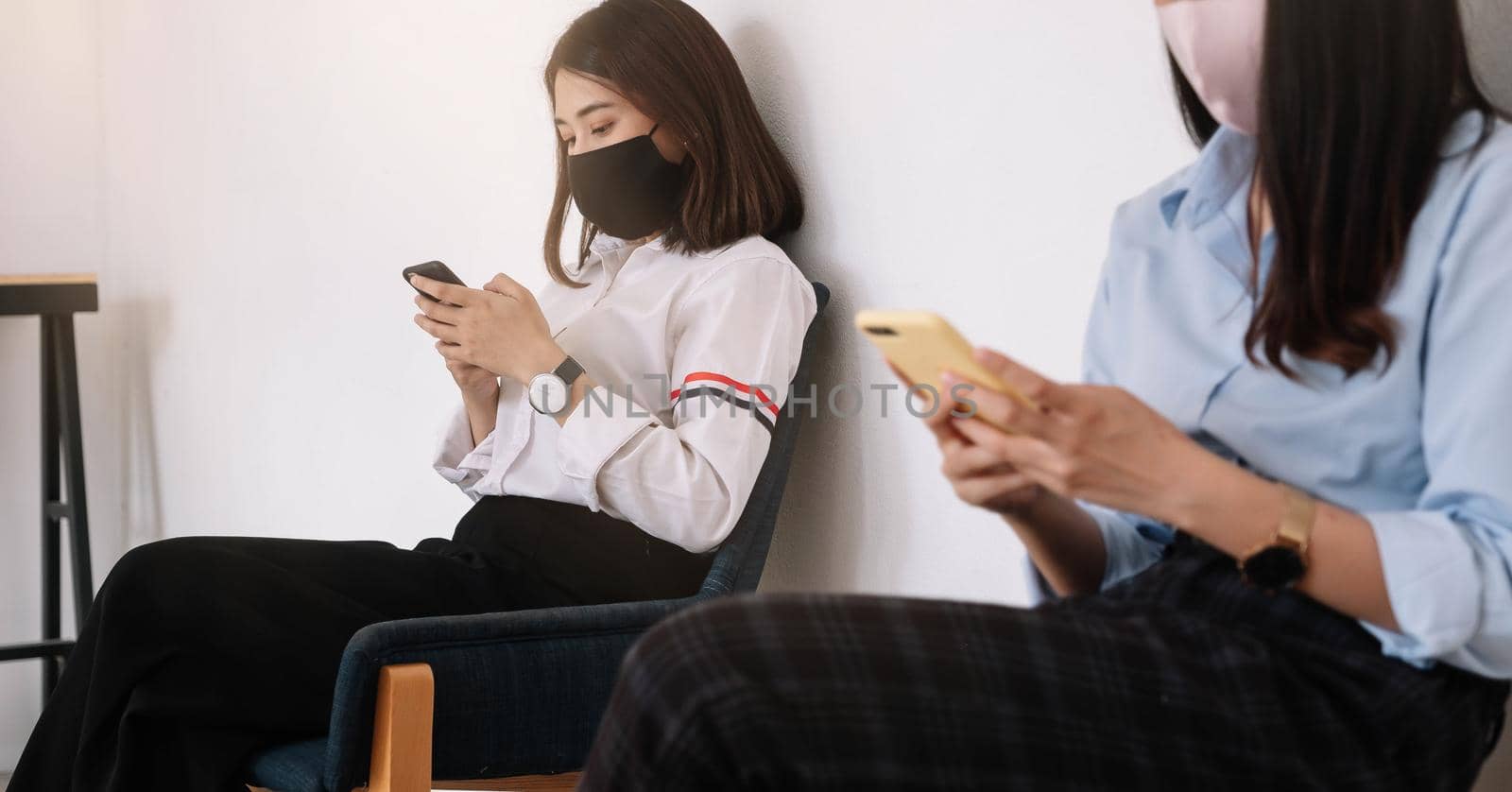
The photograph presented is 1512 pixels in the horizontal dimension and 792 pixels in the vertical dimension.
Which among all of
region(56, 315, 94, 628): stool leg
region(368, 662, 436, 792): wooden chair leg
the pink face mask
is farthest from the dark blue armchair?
region(56, 315, 94, 628): stool leg

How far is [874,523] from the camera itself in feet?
5.70

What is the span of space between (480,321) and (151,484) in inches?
100

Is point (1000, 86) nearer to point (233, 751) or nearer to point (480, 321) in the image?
point (480, 321)

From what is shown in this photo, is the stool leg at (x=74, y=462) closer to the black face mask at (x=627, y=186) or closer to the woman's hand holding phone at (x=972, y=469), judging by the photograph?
the black face mask at (x=627, y=186)

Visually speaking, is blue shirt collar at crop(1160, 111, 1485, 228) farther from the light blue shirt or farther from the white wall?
the white wall

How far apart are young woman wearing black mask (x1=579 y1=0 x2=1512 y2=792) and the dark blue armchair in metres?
0.59

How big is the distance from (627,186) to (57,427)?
2.36 metres

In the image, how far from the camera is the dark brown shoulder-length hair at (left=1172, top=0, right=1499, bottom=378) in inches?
35.7

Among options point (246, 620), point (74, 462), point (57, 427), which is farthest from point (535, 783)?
point (57, 427)

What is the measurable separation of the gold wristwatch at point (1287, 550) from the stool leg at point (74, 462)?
320cm

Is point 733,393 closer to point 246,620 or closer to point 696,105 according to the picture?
point 696,105

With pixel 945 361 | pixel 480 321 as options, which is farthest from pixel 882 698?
pixel 480 321

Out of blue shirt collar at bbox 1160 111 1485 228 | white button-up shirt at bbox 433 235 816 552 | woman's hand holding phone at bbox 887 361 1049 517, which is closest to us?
woman's hand holding phone at bbox 887 361 1049 517

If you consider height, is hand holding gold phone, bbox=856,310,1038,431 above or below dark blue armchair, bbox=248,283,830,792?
above
